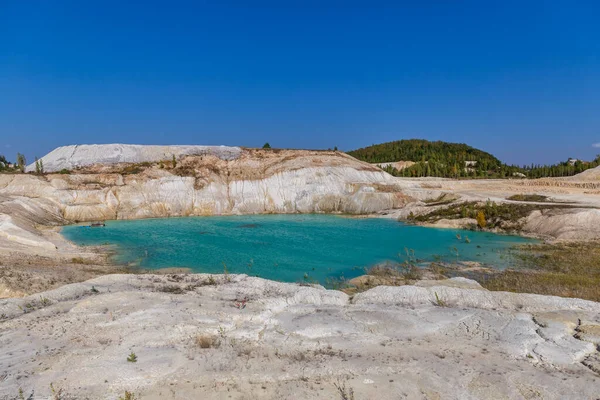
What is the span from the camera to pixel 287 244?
28234mm

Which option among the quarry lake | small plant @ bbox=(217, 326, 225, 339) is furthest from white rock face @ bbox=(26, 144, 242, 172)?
small plant @ bbox=(217, 326, 225, 339)

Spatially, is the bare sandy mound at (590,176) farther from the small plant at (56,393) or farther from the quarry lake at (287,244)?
the small plant at (56,393)

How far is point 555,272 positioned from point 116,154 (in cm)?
6169

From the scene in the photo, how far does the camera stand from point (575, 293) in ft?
46.6

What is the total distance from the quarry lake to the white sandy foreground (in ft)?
24.3

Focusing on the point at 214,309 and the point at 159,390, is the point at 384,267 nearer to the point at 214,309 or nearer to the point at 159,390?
the point at 214,309

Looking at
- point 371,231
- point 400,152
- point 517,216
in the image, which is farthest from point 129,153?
point 400,152

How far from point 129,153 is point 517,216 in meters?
56.6

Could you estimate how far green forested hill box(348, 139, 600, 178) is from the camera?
72.6 metres

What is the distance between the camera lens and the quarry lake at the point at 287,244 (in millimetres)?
21422

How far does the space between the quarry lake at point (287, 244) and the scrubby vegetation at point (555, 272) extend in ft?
5.05

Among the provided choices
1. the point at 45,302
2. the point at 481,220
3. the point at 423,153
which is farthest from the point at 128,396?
the point at 423,153

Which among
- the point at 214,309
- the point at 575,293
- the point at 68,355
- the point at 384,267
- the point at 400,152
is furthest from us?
the point at 400,152

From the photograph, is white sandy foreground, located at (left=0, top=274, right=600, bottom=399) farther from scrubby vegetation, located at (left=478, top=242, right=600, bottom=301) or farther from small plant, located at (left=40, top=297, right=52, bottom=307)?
scrubby vegetation, located at (left=478, top=242, right=600, bottom=301)
